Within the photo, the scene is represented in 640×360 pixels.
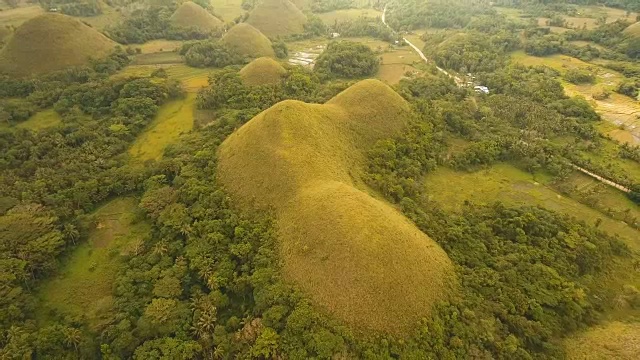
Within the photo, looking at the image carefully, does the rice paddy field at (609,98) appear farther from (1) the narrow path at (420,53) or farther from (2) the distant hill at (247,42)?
(2) the distant hill at (247,42)

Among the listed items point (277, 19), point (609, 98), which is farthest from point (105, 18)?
point (609, 98)

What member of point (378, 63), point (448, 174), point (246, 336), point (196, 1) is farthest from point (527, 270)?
point (196, 1)

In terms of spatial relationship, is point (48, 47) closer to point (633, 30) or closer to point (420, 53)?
point (420, 53)

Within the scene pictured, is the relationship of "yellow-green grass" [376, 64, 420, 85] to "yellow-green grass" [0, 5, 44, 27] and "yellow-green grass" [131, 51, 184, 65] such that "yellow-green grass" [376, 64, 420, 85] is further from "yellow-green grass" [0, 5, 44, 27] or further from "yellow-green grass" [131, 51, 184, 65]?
"yellow-green grass" [0, 5, 44, 27]

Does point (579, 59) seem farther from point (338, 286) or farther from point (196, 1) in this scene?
point (196, 1)

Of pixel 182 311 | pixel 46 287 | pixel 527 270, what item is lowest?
pixel 46 287

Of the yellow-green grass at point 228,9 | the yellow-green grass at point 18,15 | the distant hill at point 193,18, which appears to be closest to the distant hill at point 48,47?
the yellow-green grass at point 18,15
